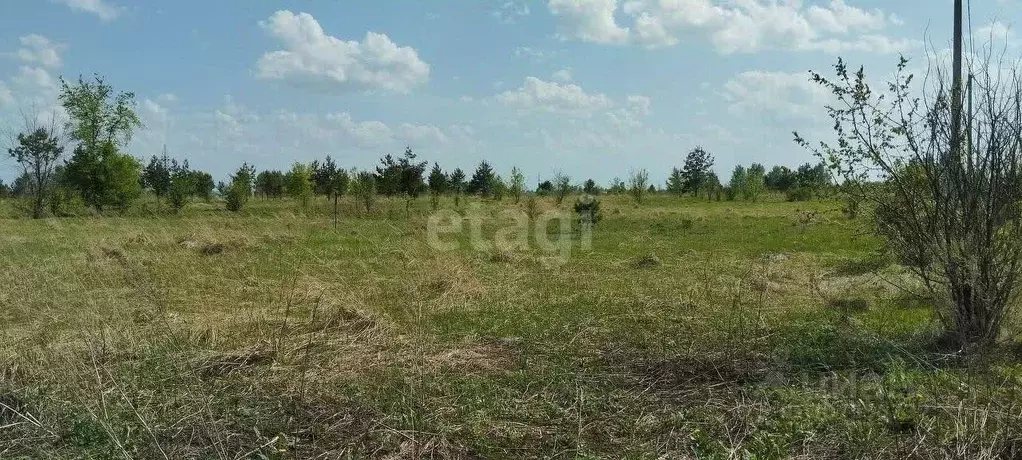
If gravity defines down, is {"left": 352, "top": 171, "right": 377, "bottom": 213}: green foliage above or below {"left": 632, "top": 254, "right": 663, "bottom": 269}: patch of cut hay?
above

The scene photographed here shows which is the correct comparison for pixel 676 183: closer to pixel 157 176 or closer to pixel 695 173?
pixel 695 173

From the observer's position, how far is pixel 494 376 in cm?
474

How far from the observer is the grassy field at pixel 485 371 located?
3531 mm

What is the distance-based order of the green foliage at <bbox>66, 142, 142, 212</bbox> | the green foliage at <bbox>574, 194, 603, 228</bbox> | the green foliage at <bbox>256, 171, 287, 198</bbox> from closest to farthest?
the green foliage at <bbox>574, 194, 603, 228</bbox> < the green foliage at <bbox>66, 142, 142, 212</bbox> < the green foliage at <bbox>256, 171, 287, 198</bbox>

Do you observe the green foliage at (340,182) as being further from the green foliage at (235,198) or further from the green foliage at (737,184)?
the green foliage at (737,184)

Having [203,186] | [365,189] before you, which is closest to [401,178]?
[365,189]

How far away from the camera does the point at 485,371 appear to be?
489cm

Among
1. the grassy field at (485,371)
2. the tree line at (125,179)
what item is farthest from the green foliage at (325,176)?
the grassy field at (485,371)

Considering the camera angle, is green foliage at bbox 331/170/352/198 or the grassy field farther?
green foliage at bbox 331/170/352/198

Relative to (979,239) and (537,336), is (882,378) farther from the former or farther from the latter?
(537,336)

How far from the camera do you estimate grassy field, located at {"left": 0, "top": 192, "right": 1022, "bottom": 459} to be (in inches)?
139

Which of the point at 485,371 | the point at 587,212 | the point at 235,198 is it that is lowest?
the point at 485,371

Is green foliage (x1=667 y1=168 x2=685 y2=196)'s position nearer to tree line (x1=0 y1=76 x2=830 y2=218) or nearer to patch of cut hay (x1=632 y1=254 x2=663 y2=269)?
tree line (x1=0 y1=76 x2=830 y2=218)

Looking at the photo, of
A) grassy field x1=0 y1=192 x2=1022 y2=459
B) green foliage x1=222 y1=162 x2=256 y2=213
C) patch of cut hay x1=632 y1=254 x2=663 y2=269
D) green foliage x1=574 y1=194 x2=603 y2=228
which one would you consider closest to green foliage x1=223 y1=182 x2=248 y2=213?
green foliage x1=222 y1=162 x2=256 y2=213
